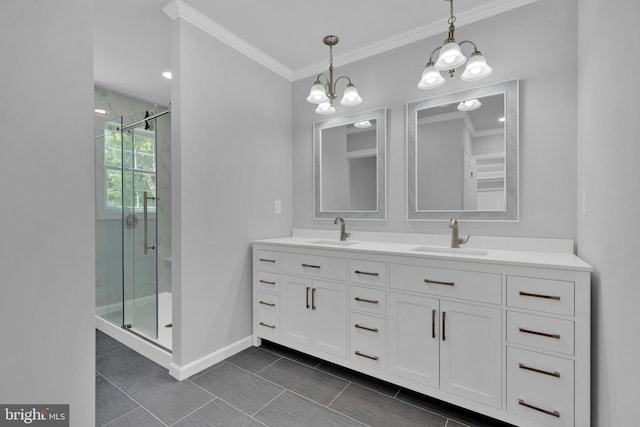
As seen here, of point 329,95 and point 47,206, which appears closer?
point 47,206

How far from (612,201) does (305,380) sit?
1904mm

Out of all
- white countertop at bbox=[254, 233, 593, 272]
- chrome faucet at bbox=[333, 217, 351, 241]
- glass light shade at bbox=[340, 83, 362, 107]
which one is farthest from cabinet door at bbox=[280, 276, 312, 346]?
glass light shade at bbox=[340, 83, 362, 107]

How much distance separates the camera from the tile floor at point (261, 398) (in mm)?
1605

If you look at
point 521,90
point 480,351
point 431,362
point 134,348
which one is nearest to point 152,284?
point 134,348

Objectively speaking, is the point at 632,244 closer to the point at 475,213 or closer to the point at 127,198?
the point at 475,213

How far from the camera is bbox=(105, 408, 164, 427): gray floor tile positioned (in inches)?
62.1

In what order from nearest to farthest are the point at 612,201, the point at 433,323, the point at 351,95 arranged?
the point at 612,201 → the point at 433,323 → the point at 351,95

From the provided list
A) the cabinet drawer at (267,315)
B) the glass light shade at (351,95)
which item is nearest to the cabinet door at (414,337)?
the cabinet drawer at (267,315)

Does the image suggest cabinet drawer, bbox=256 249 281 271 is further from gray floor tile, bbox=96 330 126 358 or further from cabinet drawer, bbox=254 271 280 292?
gray floor tile, bbox=96 330 126 358

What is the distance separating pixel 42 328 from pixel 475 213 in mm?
2321


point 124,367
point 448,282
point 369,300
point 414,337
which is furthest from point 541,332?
point 124,367

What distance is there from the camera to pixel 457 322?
5.26 feet
